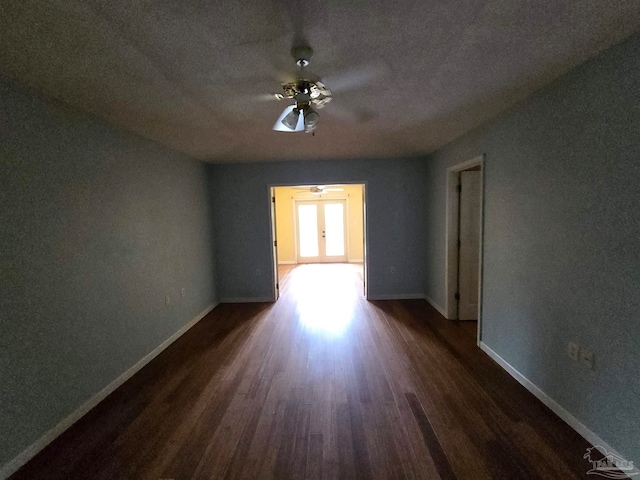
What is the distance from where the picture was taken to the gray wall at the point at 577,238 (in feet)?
4.45

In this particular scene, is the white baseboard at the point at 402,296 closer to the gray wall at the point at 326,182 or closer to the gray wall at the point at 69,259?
the gray wall at the point at 326,182

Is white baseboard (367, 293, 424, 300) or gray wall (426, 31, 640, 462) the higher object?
gray wall (426, 31, 640, 462)

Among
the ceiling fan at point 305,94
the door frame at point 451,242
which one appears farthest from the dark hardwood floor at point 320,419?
the ceiling fan at point 305,94

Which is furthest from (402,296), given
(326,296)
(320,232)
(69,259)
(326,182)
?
(69,259)

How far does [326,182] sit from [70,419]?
379 centimetres

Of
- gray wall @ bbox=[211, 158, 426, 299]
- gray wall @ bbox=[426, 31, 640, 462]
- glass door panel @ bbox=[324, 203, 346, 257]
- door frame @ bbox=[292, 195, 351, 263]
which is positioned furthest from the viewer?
glass door panel @ bbox=[324, 203, 346, 257]

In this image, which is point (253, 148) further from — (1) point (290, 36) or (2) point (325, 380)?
(2) point (325, 380)

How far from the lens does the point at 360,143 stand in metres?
3.30

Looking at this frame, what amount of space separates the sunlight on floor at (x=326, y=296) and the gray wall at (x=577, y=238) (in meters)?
1.89

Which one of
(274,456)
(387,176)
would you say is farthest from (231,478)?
(387,176)

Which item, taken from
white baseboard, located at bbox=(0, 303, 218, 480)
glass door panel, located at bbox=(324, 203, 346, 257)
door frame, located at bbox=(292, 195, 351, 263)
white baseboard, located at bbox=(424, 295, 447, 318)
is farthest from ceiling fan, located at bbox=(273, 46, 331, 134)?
glass door panel, located at bbox=(324, 203, 346, 257)

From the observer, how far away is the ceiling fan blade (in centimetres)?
161

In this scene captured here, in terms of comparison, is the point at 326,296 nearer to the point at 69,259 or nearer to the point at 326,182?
the point at 326,182

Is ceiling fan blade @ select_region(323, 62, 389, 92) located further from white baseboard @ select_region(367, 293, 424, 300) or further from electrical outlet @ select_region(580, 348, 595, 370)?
white baseboard @ select_region(367, 293, 424, 300)
